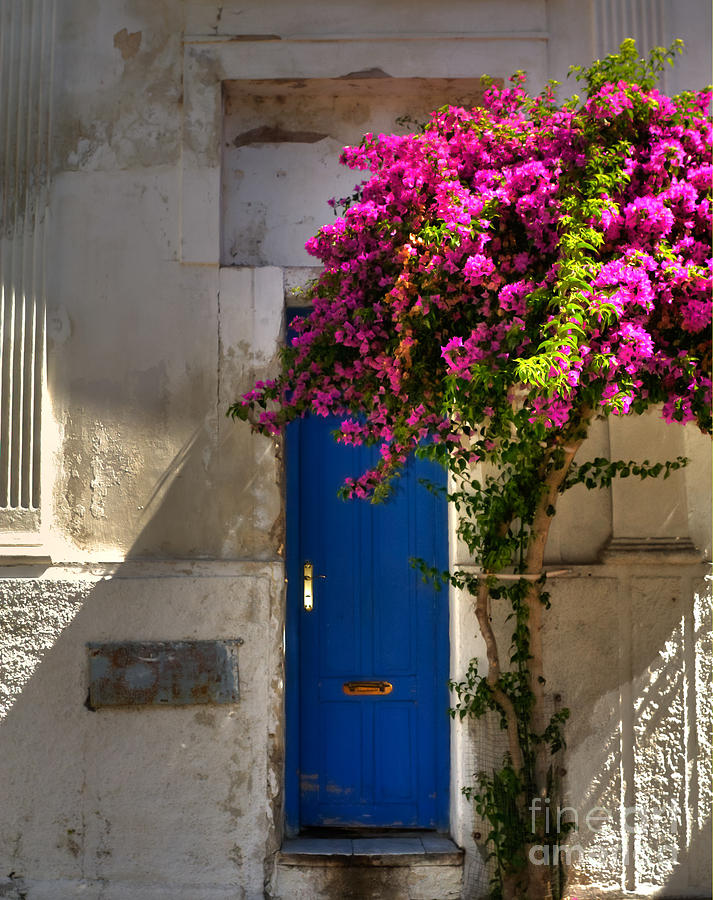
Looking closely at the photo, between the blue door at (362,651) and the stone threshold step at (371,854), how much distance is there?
8.7 inches

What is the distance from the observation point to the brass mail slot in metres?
5.19

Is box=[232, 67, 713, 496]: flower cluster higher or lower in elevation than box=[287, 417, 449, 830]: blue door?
higher

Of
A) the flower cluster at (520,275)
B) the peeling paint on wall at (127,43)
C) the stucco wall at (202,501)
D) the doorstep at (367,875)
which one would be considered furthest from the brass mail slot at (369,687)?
the peeling paint on wall at (127,43)

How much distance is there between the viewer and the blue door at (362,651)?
518cm

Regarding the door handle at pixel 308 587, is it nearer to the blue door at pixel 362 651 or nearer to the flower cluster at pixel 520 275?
the blue door at pixel 362 651

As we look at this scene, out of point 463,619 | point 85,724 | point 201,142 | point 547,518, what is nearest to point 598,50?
point 201,142

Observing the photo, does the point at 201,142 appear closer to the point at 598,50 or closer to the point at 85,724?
the point at 598,50

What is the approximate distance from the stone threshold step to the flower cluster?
1884 millimetres

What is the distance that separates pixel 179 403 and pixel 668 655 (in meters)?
2.73

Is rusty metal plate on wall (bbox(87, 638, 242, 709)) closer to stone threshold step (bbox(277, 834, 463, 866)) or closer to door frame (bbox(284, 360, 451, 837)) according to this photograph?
door frame (bbox(284, 360, 451, 837))

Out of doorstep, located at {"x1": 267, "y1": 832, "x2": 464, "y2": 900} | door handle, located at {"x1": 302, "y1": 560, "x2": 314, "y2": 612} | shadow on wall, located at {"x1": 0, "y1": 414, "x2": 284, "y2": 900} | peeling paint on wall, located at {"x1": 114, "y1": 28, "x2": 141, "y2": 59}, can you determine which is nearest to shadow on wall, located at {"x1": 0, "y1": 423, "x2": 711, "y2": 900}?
shadow on wall, located at {"x1": 0, "y1": 414, "x2": 284, "y2": 900}

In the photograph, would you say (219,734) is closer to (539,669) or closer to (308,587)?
(308,587)

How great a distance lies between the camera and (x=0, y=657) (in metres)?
4.92

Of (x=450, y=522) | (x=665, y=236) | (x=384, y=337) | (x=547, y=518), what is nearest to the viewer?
(x=665, y=236)
